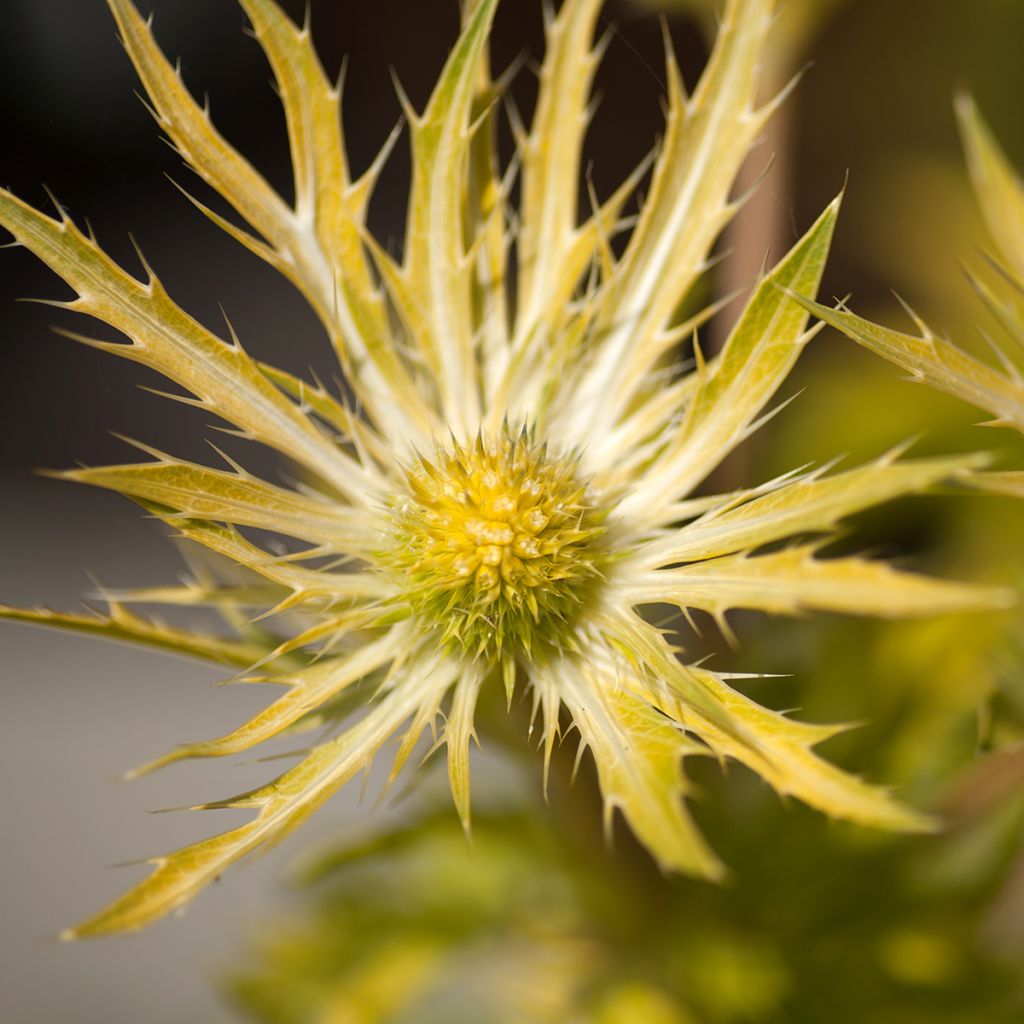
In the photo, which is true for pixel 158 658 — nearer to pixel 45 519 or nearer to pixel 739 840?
pixel 45 519

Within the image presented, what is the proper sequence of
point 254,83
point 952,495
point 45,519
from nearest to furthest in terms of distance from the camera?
point 254,83, point 952,495, point 45,519

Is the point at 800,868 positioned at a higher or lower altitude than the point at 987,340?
lower

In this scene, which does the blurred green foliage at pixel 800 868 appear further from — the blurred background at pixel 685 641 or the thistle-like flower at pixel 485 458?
the thistle-like flower at pixel 485 458

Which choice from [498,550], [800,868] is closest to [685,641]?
[800,868]

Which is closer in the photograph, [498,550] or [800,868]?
[498,550]

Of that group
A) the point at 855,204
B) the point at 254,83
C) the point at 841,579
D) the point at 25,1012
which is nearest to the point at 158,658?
the point at 25,1012

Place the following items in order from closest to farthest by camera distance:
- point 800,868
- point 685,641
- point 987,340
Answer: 1. point 987,340
2. point 800,868
3. point 685,641

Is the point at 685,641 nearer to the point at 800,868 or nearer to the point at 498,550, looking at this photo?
the point at 800,868
